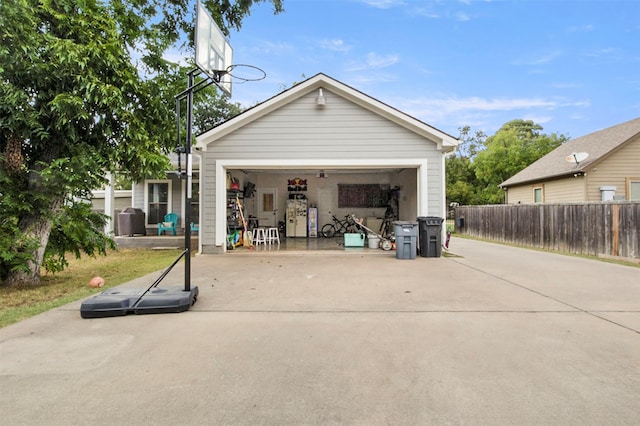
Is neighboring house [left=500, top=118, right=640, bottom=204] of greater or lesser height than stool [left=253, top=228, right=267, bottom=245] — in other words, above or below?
above

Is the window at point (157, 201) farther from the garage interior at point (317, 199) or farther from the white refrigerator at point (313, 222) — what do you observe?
the white refrigerator at point (313, 222)

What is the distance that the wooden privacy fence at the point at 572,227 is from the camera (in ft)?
28.6

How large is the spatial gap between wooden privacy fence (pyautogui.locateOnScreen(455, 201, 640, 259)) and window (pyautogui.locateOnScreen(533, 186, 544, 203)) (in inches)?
149

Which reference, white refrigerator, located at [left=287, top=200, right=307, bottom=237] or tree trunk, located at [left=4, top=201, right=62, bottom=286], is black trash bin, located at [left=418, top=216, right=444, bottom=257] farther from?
tree trunk, located at [left=4, top=201, right=62, bottom=286]

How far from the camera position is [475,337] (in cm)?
332

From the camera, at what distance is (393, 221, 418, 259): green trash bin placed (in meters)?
8.61

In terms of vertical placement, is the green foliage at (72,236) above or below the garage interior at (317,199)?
below

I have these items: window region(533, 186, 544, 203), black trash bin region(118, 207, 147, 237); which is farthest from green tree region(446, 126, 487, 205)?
black trash bin region(118, 207, 147, 237)

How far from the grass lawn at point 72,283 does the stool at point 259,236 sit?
2.83 meters

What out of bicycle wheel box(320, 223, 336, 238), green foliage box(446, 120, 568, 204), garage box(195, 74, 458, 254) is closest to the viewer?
garage box(195, 74, 458, 254)

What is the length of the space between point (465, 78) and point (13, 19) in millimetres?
22145

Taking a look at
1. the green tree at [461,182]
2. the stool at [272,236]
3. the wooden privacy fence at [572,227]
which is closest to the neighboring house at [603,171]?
the wooden privacy fence at [572,227]

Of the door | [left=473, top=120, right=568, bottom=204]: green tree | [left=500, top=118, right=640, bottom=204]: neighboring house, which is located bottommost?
the door

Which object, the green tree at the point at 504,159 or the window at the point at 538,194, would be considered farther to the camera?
the green tree at the point at 504,159
